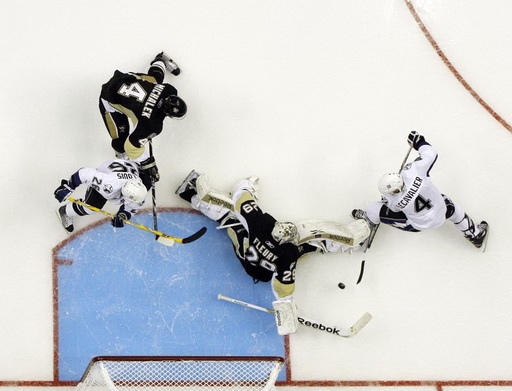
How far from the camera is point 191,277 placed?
6.34 metres

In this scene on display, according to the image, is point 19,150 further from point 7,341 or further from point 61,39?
point 7,341

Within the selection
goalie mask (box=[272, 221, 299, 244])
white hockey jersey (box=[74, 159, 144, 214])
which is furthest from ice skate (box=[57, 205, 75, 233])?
goalie mask (box=[272, 221, 299, 244])

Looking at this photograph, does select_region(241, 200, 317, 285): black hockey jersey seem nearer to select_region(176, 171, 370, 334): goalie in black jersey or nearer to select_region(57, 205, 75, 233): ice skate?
select_region(176, 171, 370, 334): goalie in black jersey

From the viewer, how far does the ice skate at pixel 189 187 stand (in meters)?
6.21

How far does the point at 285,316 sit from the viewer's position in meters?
6.05

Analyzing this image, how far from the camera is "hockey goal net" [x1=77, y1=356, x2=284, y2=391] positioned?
19.7 feet

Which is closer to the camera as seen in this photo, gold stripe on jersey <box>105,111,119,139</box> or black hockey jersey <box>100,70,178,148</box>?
black hockey jersey <box>100,70,178,148</box>

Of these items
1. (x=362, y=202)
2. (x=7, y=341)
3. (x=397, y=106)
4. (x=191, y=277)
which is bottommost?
(x=7, y=341)

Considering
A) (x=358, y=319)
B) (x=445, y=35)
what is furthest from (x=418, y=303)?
(x=445, y=35)

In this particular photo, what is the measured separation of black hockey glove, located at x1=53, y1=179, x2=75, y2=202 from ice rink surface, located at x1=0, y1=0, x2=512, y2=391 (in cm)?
57

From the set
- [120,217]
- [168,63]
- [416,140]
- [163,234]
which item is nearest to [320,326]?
[163,234]

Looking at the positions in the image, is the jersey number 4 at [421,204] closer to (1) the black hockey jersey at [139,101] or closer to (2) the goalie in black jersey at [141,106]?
(2) the goalie in black jersey at [141,106]

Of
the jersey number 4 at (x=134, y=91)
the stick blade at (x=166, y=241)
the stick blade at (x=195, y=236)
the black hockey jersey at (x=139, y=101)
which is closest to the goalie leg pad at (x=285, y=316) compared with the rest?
the stick blade at (x=195, y=236)

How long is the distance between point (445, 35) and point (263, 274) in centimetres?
273
